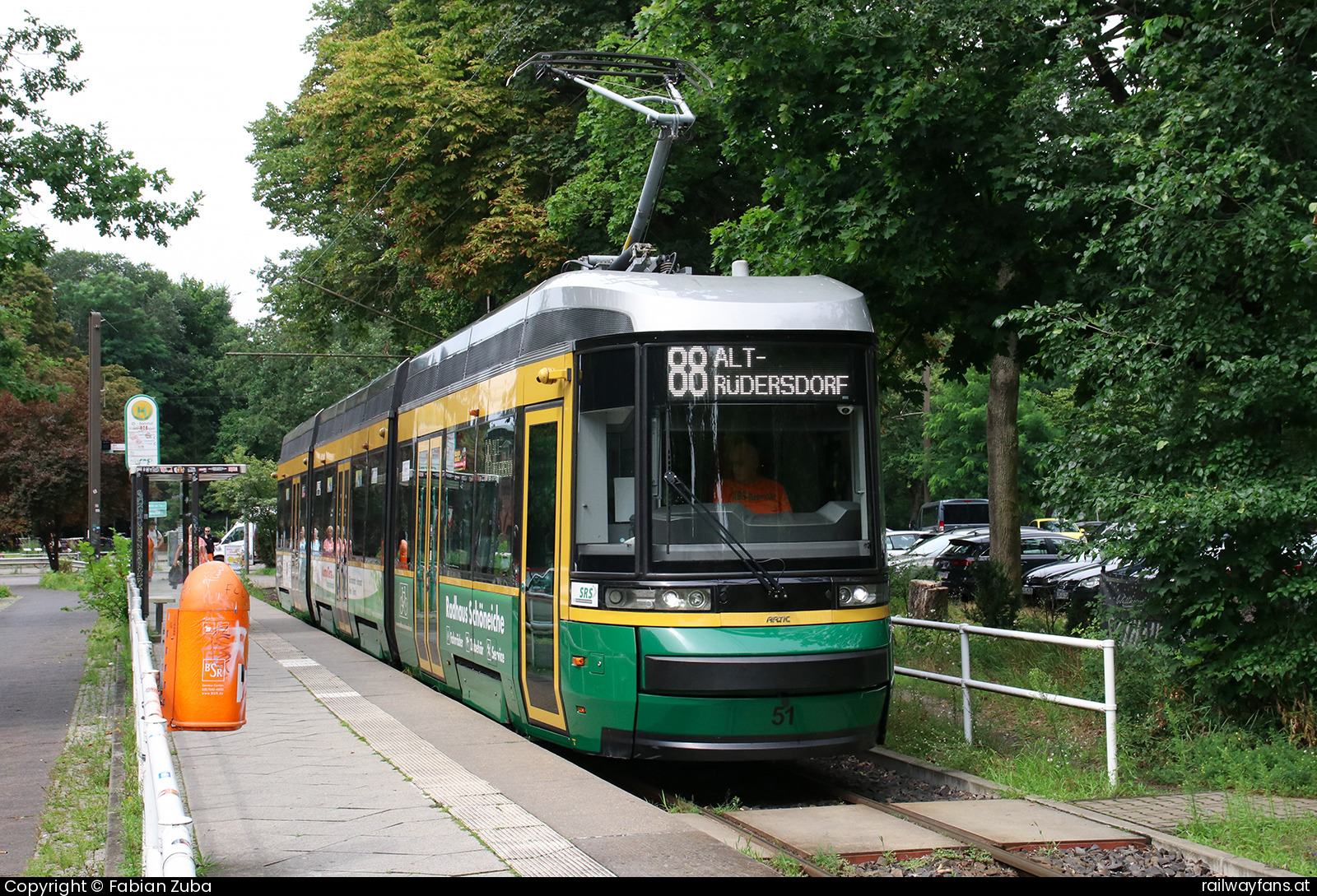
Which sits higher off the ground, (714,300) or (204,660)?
(714,300)

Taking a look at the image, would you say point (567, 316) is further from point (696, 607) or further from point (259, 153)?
point (259, 153)

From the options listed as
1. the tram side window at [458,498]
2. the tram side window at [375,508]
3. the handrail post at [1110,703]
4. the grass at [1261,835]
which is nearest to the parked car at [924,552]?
the tram side window at [375,508]

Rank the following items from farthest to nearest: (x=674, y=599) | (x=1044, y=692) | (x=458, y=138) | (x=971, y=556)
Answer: (x=971, y=556)
(x=458, y=138)
(x=1044, y=692)
(x=674, y=599)

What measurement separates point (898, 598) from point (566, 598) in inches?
522

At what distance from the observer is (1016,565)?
1852cm

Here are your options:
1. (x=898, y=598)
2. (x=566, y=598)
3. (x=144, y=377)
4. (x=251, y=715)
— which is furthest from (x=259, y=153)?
(x=144, y=377)

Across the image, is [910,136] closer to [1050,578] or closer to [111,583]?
[1050,578]

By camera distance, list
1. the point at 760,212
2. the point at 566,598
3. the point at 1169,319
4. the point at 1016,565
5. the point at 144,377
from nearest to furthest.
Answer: the point at 566,598
the point at 1169,319
the point at 760,212
the point at 1016,565
the point at 144,377

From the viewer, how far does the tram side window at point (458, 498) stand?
1060 centimetres

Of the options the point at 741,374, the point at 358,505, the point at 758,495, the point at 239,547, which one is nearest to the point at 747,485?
the point at 758,495

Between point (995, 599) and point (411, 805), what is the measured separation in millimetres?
9610

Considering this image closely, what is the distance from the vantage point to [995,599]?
587 inches

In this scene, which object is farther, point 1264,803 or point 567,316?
point 567,316

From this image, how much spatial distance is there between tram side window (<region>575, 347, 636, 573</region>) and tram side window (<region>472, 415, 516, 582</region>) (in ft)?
3.94
